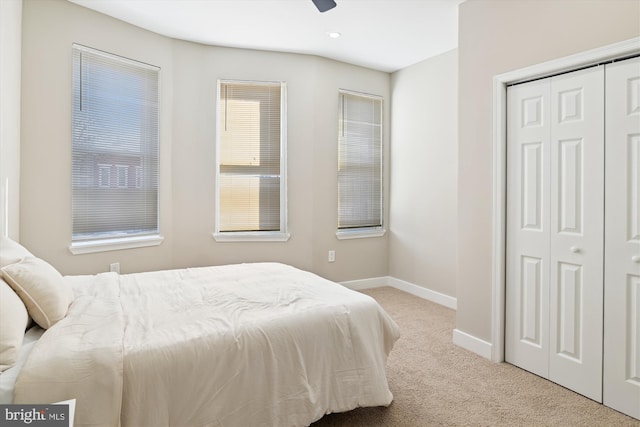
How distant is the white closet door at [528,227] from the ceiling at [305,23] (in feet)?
3.73

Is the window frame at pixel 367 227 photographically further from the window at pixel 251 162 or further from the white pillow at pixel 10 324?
the white pillow at pixel 10 324

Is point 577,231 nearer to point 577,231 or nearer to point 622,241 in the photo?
point 577,231

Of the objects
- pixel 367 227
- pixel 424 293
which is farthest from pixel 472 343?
pixel 367 227

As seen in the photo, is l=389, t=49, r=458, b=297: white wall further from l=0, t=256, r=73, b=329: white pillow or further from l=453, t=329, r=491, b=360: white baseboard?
l=0, t=256, r=73, b=329: white pillow

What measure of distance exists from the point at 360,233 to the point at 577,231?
258cm

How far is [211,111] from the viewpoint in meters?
3.96

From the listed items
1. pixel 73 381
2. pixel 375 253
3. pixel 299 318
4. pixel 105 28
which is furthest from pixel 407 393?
pixel 105 28

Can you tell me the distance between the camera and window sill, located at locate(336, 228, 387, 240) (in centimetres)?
453

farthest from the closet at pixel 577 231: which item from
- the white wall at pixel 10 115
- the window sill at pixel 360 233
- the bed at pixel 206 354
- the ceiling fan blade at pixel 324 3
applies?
the white wall at pixel 10 115

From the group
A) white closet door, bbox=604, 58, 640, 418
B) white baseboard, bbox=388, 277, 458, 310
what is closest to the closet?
white closet door, bbox=604, 58, 640, 418

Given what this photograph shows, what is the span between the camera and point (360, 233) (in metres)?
4.65

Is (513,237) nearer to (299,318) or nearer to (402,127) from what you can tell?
(299,318)

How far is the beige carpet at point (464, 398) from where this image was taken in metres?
2.01

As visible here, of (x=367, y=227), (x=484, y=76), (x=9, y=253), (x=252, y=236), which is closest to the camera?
(x=9, y=253)
